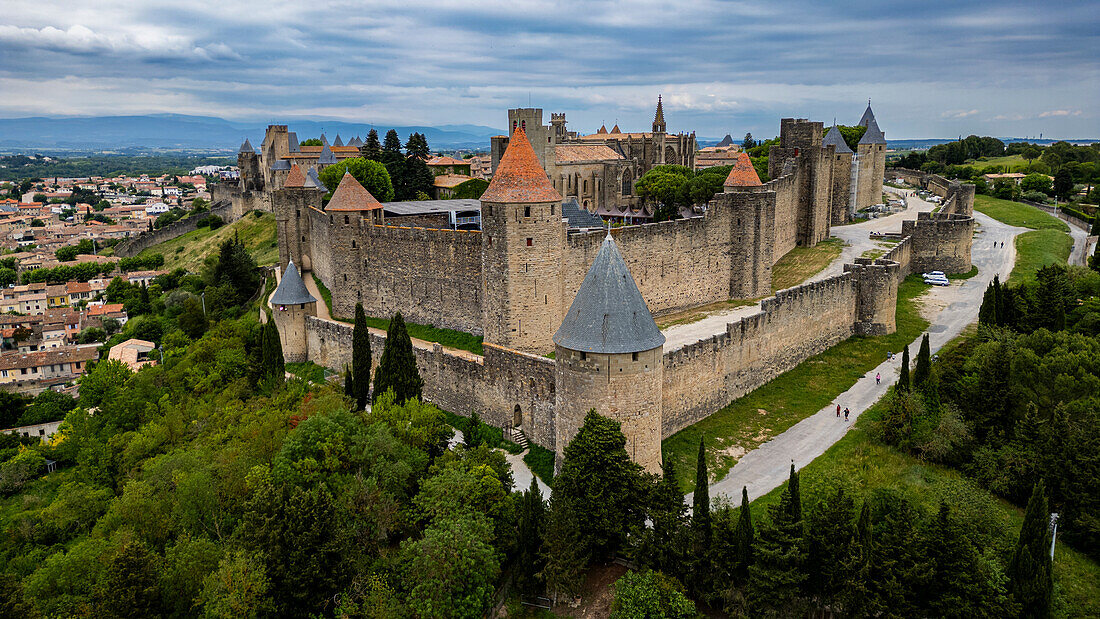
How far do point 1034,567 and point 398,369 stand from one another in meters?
17.9

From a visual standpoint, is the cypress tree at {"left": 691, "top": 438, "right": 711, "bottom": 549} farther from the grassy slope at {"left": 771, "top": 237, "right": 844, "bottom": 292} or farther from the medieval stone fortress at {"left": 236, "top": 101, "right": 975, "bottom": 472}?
the grassy slope at {"left": 771, "top": 237, "right": 844, "bottom": 292}

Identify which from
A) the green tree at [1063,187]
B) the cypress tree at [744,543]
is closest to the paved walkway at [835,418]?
the cypress tree at [744,543]

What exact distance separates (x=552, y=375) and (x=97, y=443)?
23.1 metres

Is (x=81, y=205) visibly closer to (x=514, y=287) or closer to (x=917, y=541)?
(x=514, y=287)

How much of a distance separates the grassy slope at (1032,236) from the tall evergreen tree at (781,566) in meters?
24.4

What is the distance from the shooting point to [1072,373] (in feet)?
71.8

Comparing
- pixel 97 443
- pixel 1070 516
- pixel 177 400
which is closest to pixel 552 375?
pixel 1070 516

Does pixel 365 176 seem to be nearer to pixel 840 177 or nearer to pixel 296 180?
pixel 296 180

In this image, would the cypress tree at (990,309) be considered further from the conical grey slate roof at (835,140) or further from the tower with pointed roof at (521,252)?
the conical grey slate roof at (835,140)

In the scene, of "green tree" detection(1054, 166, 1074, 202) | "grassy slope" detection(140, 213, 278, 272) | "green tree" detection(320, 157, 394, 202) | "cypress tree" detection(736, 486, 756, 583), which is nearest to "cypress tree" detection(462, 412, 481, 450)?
"cypress tree" detection(736, 486, 756, 583)

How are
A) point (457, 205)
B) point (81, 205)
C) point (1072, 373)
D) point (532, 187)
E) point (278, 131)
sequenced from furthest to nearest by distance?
point (81, 205)
point (278, 131)
point (457, 205)
point (532, 187)
point (1072, 373)

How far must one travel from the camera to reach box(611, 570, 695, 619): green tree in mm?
15633

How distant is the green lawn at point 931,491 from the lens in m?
16.8

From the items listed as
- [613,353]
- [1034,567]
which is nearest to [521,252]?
[613,353]
